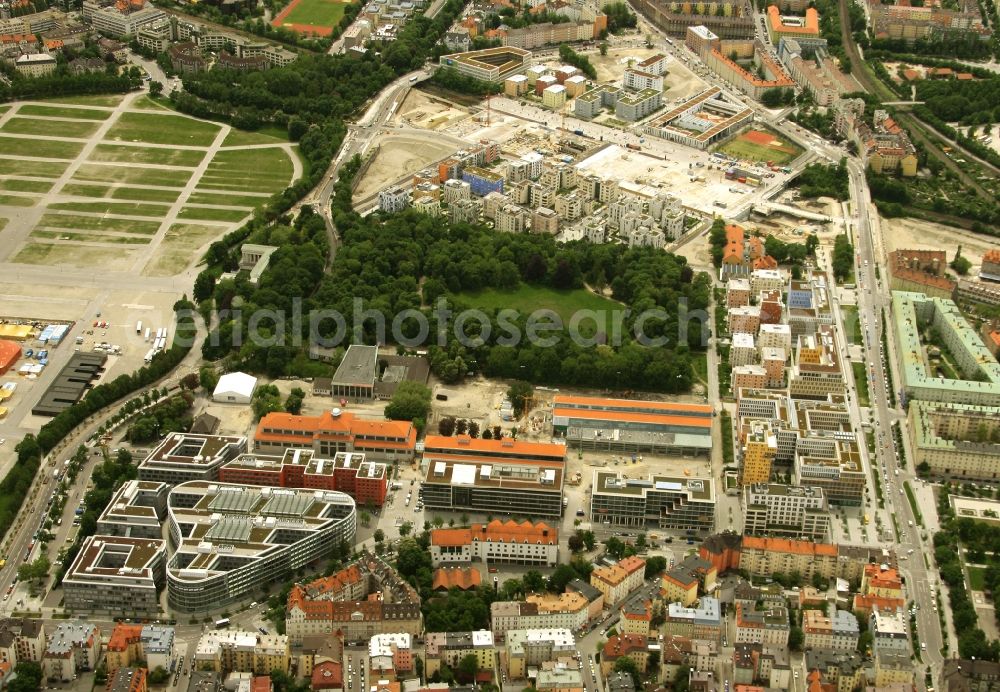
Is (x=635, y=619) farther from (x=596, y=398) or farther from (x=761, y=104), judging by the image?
(x=761, y=104)

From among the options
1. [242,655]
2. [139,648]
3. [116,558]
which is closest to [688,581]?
[242,655]

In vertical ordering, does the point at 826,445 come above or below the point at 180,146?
above

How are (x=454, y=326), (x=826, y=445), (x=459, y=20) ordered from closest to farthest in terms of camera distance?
(x=826, y=445) < (x=454, y=326) < (x=459, y=20)

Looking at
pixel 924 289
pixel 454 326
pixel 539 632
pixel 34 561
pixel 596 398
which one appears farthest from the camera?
pixel 924 289

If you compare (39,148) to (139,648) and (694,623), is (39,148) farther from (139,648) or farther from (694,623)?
(694,623)

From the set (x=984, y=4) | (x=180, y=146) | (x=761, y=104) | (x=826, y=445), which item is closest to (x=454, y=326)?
(x=826, y=445)

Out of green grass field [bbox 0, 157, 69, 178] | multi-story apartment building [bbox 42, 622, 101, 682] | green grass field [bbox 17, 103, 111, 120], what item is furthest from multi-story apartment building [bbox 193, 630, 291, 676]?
green grass field [bbox 17, 103, 111, 120]

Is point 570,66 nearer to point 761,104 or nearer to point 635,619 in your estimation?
point 761,104

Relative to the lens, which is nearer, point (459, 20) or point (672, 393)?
point (672, 393)
